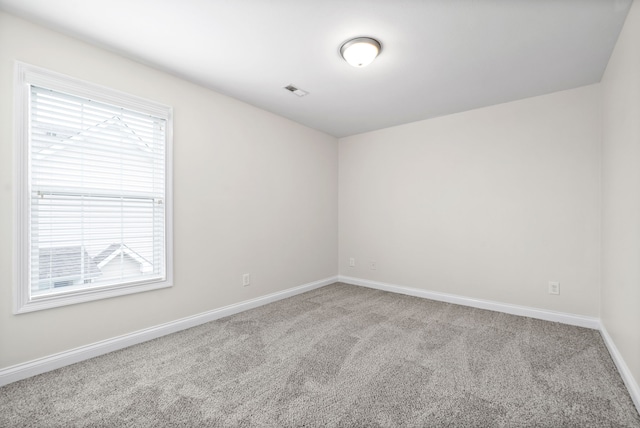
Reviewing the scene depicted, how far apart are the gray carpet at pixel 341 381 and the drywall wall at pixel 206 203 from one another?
0.96ft

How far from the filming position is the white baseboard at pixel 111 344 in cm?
191

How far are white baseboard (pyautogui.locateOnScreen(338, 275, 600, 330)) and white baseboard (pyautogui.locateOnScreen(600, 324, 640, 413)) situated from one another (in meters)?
0.30

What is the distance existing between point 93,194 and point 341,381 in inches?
91.3

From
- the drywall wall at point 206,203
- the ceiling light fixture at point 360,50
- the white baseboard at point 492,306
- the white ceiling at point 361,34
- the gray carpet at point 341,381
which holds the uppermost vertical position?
the white ceiling at point 361,34

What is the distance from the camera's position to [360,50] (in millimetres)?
2154

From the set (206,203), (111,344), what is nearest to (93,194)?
(206,203)

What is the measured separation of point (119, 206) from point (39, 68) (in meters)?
1.06

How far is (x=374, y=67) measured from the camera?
2.51 m

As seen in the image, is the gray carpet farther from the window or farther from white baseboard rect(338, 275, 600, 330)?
the window

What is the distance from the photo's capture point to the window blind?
2.02m

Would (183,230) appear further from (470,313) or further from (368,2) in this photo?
(470,313)

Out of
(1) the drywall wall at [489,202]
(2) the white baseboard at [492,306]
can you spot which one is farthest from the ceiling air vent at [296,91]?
(2) the white baseboard at [492,306]

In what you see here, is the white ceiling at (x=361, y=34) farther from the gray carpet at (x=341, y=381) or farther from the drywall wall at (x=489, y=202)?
the gray carpet at (x=341, y=381)

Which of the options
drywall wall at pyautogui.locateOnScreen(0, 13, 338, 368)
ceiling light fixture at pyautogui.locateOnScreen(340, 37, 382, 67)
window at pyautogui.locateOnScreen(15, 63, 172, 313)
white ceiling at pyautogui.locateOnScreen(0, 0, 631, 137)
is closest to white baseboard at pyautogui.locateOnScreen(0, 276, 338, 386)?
drywall wall at pyautogui.locateOnScreen(0, 13, 338, 368)
